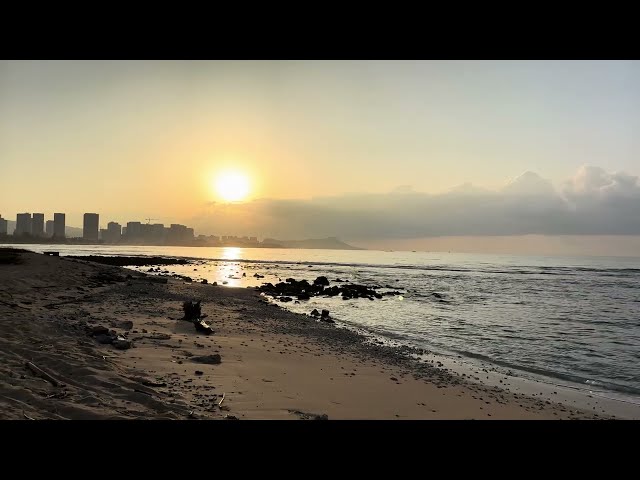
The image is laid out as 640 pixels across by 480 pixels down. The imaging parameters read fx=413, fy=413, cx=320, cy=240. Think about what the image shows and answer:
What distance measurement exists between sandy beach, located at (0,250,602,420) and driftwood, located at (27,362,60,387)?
0.02 metres

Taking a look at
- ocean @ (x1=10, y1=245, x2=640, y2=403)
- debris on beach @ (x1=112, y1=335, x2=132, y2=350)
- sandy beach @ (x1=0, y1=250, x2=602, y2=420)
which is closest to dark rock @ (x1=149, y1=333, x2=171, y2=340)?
sandy beach @ (x1=0, y1=250, x2=602, y2=420)

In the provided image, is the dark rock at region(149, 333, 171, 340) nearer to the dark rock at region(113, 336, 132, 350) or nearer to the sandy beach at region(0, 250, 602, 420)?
the sandy beach at region(0, 250, 602, 420)

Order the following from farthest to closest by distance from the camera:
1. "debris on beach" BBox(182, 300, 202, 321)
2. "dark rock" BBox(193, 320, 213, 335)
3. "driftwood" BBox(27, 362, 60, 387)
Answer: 1. "debris on beach" BBox(182, 300, 202, 321)
2. "dark rock" BBox(193, 320, 213, 335)
3. "driftwood" BBox(27, 362, 60, 387)

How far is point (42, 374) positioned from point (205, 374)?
2.75 meters

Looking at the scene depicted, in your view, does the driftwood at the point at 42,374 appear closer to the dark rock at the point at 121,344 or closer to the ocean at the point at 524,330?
the dark rock at the point at 121,344

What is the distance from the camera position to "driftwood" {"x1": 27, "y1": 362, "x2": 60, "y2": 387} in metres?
6.06

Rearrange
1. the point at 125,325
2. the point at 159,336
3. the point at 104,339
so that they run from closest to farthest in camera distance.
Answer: the point at 104,339 < the point at 159,336 < the point at 125,325

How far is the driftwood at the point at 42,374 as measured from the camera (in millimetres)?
6059

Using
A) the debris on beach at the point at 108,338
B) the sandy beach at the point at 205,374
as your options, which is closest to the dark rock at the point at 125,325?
the sandy beach at the point at 205,374

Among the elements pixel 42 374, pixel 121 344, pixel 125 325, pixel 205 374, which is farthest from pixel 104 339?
pixel 42 374

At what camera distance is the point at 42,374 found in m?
6.27

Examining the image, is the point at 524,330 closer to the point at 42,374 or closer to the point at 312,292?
the point at 312,292
